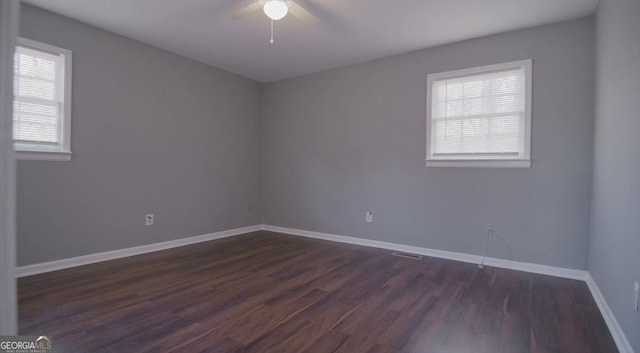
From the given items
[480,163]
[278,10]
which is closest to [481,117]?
[480,163]

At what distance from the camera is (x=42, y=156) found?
2.90m

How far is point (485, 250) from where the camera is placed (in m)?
3.41

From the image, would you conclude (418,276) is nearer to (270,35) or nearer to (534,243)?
(534,243)

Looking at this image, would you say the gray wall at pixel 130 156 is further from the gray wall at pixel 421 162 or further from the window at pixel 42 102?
the gray wall at pixel 421 162

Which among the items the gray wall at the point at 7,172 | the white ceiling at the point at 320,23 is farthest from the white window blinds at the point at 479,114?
the gray wall at the point at 7,172

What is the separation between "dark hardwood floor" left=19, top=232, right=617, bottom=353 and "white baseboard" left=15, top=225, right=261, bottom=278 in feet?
0.42

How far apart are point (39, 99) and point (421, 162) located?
13.2 ft

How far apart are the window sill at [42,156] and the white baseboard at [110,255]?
38.5 inches

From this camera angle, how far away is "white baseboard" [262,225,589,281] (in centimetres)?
302

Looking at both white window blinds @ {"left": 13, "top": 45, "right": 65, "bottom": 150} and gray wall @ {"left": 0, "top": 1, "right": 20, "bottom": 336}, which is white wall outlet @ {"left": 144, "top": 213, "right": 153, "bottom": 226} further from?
gray wall @ {"left": 0, "top": 1, "right": 20, "bottom": 336}

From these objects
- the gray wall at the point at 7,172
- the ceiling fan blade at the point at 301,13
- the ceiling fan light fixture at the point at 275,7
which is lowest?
the gray wall at the point at 7,172

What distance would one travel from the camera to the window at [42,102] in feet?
9.25

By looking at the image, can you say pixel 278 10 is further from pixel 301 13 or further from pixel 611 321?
pixel 611 321

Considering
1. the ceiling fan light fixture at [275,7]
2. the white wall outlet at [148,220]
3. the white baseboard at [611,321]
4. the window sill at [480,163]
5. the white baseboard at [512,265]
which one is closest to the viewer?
the white baseboard at [611,321]
